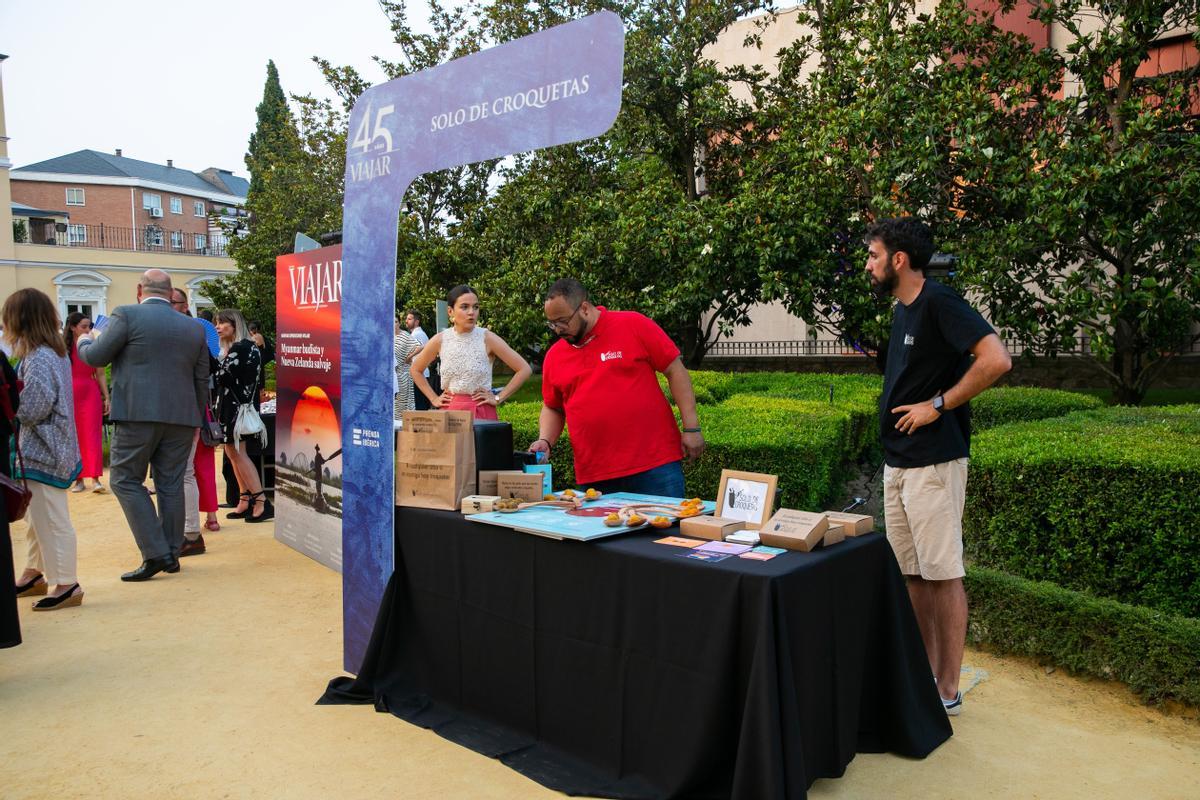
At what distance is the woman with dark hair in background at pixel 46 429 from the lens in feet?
17.2

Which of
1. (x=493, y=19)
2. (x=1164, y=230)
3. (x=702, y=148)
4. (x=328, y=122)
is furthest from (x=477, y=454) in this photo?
(x=328, y=122)

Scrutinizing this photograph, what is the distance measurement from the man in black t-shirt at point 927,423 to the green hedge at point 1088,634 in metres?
0.92

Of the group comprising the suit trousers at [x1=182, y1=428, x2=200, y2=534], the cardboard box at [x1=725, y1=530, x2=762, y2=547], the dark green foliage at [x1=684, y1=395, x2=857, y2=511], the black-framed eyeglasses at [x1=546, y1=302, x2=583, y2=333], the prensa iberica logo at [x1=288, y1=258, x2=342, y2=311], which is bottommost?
the suit trousers at [x1=182, y1=428, x2=200, y2=534]

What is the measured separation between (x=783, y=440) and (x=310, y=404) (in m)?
3.52

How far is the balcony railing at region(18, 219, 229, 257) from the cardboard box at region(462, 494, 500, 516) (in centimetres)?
3573

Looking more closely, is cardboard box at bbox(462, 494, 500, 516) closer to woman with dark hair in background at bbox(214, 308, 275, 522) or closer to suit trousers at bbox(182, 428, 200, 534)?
suit trousers at bbox(182, 428, 200, 534)

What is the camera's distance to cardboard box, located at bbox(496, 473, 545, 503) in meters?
3.77

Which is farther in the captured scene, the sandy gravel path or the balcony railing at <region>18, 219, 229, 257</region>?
the balcony railing at <region>18, 219, 229, 257</region>

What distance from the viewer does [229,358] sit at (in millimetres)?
7527

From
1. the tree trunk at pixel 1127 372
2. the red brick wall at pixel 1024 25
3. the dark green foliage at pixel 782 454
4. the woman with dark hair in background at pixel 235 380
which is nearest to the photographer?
the dark green foliage at pixel 782 454

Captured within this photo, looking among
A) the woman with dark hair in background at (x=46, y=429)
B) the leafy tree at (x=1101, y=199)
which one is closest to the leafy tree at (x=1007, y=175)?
the leafy tree at (x=1101, y=199)

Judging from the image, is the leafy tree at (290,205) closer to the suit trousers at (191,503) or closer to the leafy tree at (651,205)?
the leafy tree at (651,205)

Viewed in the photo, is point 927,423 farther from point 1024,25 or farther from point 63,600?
point 1024,25

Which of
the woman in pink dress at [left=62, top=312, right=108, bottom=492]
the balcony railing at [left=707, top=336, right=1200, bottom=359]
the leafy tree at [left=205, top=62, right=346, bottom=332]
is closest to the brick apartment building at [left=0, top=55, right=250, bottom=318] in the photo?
the leafy tree at [left=205, top=62, right=346, bottom=332]
